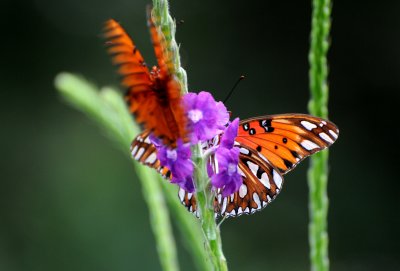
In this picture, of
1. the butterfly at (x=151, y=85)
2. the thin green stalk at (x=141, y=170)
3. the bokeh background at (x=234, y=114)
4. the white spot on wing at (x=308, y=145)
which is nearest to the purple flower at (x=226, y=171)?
the butterfly at (x=151, y=85)

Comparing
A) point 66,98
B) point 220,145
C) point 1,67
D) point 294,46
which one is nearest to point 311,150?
point 220,145

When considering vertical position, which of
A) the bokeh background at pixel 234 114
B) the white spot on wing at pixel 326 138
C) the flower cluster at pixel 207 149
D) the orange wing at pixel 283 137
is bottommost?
the flower cluster at pixel 207 149

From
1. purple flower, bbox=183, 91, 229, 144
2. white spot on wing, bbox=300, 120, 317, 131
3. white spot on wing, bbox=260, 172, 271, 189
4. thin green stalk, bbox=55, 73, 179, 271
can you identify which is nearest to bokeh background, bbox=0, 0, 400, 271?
thin green stalk, bbox=55, 73, 179, 271

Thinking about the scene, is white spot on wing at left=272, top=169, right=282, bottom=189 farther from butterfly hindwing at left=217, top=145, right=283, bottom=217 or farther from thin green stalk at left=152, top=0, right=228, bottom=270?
thin green stalk at left=152, top=0, right=228, bottom=270

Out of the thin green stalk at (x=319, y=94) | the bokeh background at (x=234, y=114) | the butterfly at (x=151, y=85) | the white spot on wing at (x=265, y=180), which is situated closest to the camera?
the butterfly at (x=151, y=85)

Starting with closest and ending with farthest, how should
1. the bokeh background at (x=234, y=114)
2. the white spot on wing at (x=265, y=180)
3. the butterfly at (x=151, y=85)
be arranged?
the butterfly at (x=151, y=85), the white spot on wing at (x=265, y=180), the bokeh background at (x=234, y=114)

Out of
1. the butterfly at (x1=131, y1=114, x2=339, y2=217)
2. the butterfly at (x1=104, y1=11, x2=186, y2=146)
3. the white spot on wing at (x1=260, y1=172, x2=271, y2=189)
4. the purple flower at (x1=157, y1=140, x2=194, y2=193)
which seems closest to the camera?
the butterfly at (x1=104, y1=11, x2=186, y2=146)

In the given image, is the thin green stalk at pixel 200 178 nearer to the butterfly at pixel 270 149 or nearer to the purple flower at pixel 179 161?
the purple flower at pixel 179 161
